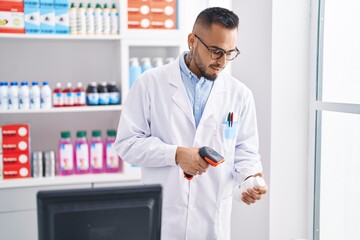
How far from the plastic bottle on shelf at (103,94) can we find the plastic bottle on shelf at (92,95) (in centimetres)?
3

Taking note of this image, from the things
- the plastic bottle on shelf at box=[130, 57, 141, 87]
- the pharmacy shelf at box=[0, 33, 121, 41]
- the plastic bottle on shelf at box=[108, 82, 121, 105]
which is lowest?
the plastic bottle on shelf at box=[108, 82, 121, 105]

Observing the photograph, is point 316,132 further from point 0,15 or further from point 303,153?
point 0,15

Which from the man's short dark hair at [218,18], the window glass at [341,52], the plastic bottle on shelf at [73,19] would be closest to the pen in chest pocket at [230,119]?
the man's short dark hair at [218,18]

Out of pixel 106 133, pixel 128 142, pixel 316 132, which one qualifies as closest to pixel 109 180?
pixel 106 133

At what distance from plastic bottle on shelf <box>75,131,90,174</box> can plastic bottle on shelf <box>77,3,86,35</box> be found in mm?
667

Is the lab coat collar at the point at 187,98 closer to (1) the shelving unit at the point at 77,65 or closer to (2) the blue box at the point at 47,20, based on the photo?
(1) the shelving unit at the point at 77,65

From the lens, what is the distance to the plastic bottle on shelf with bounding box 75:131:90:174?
282 cm

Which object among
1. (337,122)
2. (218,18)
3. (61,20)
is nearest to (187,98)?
(218,18)

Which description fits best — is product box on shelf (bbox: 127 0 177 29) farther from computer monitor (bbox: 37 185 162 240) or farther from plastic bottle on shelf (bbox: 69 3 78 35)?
computer monitor (bbox: 37 185 162 240)

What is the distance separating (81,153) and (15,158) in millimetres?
409

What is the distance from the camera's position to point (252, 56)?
2445 millimetres

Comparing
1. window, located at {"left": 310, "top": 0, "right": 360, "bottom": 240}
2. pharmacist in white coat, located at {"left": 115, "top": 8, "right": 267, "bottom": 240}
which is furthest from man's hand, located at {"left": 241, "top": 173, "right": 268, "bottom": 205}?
window, located at {"left": 310, "top": 0, "right": 360, "bottom": 240}

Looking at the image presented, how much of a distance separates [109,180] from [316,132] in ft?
4.39

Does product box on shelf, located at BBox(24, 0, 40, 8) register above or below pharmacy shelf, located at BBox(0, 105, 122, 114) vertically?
above
